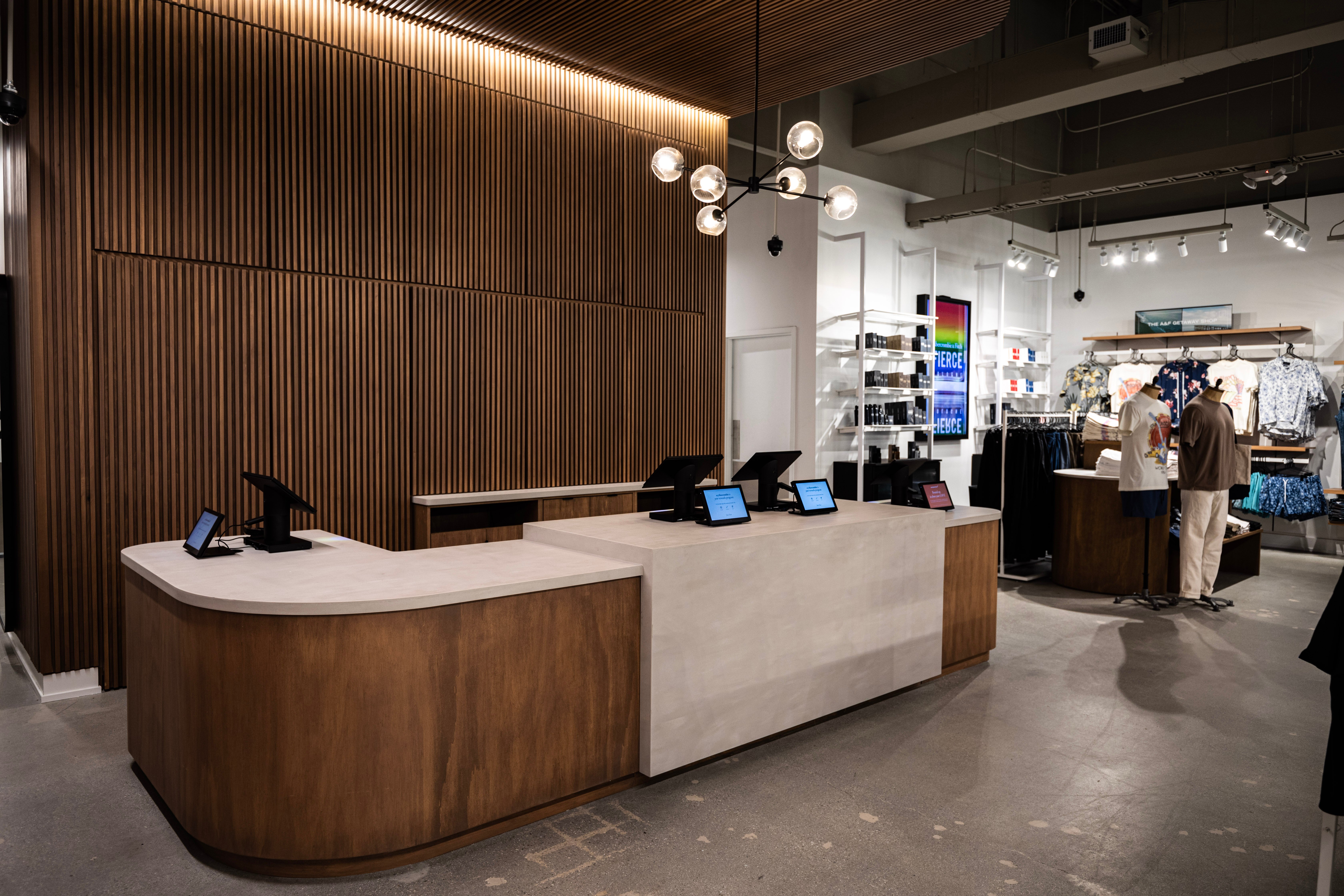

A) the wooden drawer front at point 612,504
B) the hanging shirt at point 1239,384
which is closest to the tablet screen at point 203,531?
the wooden drawer front at point 612,504

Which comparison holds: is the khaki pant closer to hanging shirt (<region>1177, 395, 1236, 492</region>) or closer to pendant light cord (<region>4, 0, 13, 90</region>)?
hanging shirt (<region>1177, 395, 1236, 492</region>)

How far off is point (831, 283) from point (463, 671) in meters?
6.83

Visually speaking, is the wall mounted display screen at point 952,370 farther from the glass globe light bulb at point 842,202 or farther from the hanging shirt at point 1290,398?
the glass globe light bulb at point 842,202

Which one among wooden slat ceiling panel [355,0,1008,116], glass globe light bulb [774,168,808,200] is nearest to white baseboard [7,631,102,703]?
wooden slat ceiling panel [355,0,1008,116]

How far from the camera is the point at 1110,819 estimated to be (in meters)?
2.99

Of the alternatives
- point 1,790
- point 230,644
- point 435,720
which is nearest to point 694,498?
point 435,720

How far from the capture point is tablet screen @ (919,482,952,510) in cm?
471

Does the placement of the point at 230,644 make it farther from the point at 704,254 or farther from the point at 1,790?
the point at 704,254

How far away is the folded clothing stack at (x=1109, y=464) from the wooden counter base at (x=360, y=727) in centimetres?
554

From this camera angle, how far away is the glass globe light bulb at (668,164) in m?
4.12

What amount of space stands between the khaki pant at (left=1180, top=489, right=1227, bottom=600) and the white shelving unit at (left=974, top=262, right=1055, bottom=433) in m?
3.13

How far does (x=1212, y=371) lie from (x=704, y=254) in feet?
22.1

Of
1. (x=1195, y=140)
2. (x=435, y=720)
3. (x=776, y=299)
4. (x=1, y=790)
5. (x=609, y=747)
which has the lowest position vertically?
(x=1, y=790)

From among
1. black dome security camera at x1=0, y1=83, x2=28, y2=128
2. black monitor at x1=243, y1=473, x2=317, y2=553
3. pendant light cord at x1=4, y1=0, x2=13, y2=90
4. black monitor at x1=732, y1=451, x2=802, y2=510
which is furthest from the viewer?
black monitor at x1=732, y1=451, x2=802, y2=510
